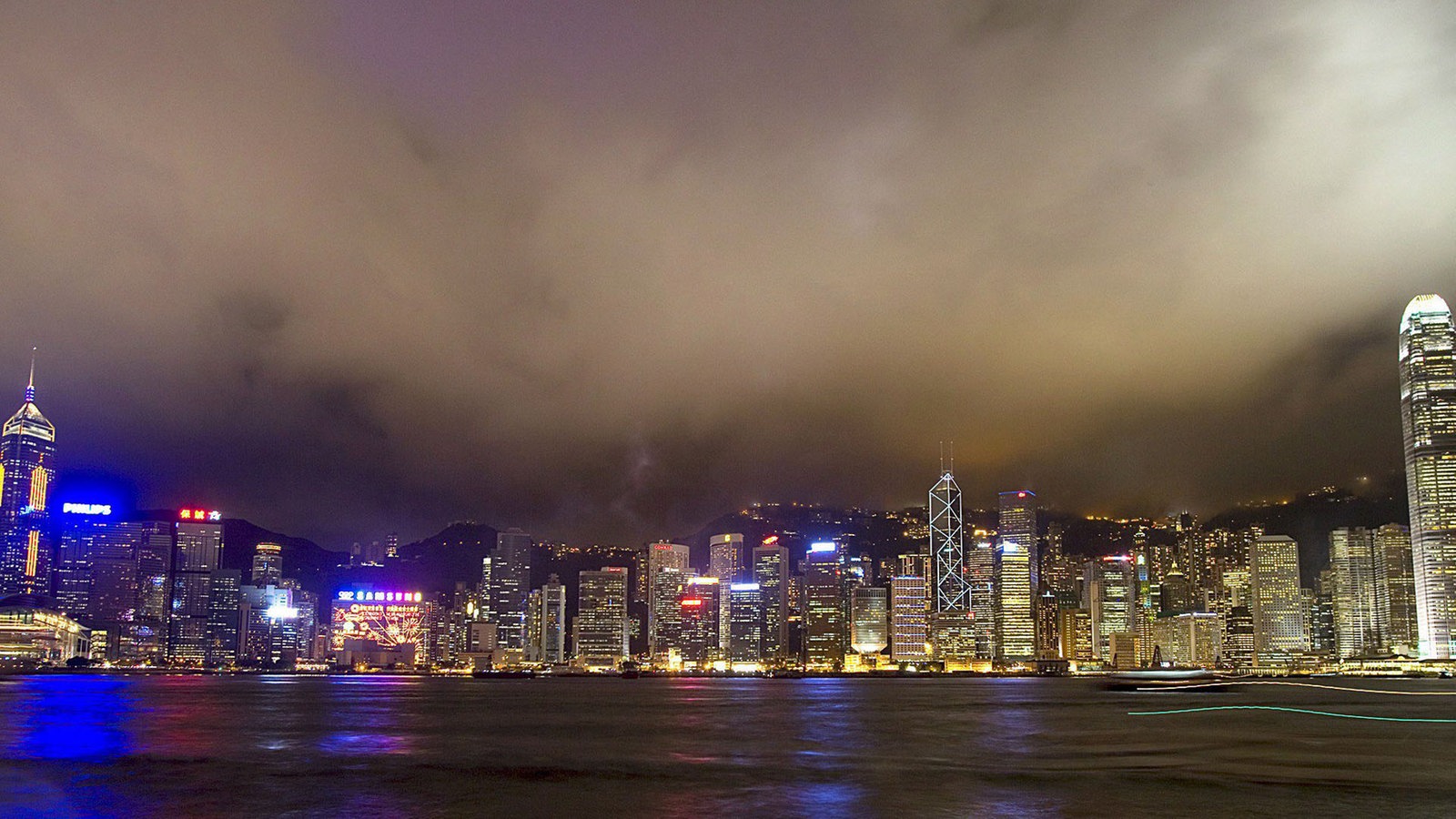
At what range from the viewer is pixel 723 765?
148 ft

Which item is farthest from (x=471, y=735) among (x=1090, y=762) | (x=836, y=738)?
(x=1090, y=762)

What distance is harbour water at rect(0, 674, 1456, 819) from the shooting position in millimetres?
32500

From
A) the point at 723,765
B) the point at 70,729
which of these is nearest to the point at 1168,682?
the point at 723,765

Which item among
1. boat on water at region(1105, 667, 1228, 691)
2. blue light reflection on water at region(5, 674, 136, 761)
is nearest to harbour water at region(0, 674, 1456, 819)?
blue light reflection on water at region(5, 674, 136, 761)

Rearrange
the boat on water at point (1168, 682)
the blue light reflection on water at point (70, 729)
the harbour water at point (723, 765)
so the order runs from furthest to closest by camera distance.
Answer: the boat on water at point (1168, 682)
the blue light reflection on water at point (70, 729)
the harbour water at point (723, 765)

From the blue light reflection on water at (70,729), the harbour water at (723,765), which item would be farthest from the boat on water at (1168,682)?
the blue light reflection on water at (70,729)

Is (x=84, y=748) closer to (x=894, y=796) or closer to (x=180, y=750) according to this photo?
(x=180, y=750)

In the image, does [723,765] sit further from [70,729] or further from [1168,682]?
[1168,682]

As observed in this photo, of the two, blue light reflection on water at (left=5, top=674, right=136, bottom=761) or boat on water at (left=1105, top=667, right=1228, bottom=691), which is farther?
boat on water at (left=1105, top=667, right=1228, bottom=691)

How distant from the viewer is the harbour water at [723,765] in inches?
1280

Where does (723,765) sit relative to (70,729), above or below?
above

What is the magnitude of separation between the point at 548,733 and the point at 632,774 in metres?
26.9

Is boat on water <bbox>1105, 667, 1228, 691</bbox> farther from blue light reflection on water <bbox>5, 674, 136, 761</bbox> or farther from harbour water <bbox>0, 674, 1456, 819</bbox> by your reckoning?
blue light reflection on water <bbox>5, 674, 136, 761</bbox>

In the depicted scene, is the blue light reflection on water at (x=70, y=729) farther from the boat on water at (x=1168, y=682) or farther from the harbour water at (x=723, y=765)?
the boat on water at (x=1168, y=682)
